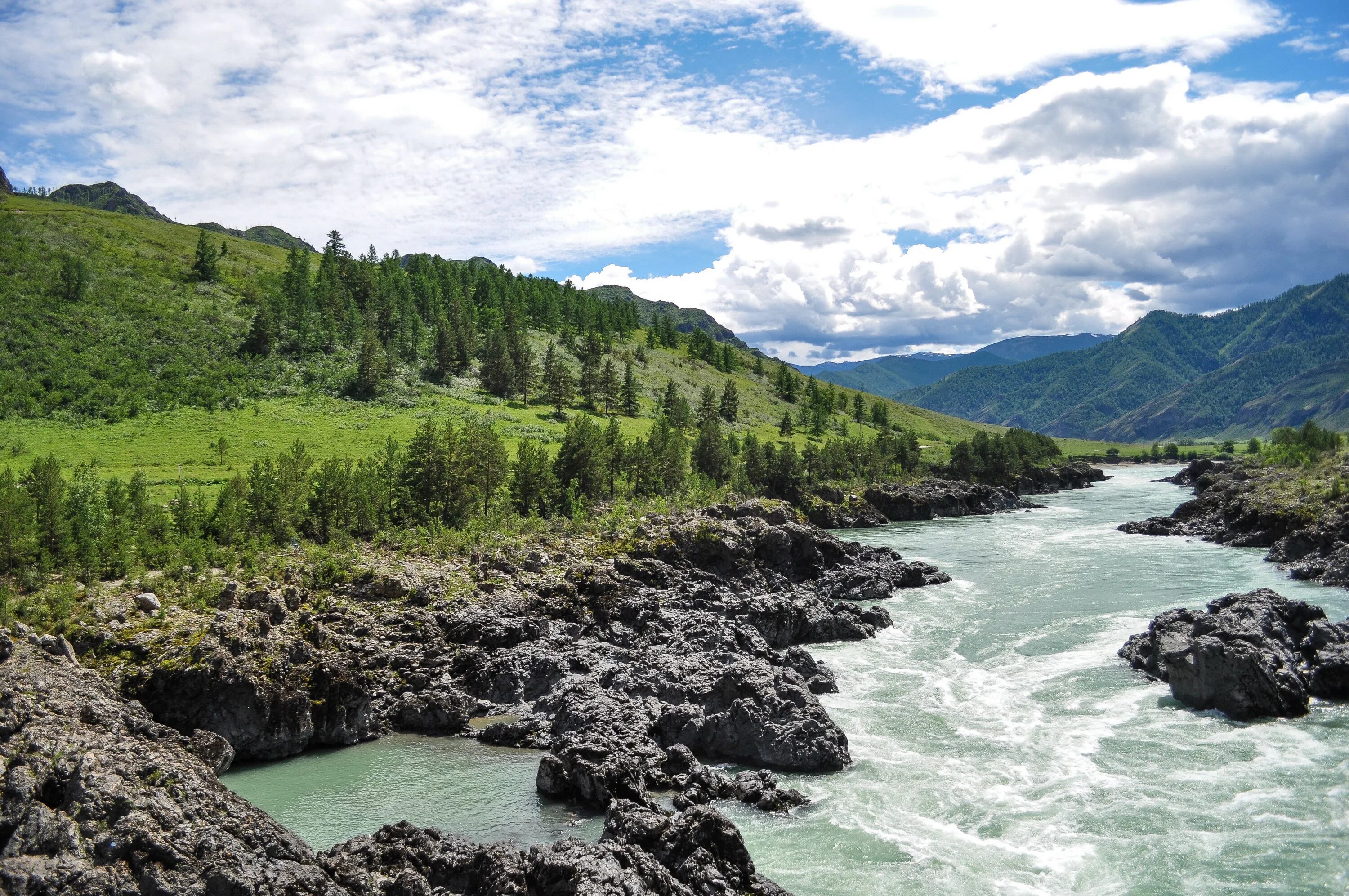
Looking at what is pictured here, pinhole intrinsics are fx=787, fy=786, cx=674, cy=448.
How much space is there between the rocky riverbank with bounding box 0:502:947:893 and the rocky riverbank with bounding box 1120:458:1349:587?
36395mm

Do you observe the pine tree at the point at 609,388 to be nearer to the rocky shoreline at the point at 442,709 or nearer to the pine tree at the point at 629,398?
the pine tree at the point at 629,398

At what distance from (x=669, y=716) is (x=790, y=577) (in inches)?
1155

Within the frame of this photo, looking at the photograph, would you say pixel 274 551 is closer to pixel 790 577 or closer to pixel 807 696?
pixel 807 696

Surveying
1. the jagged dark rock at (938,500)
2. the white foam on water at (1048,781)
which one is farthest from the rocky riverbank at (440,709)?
the jagged dark rock at (938,500)

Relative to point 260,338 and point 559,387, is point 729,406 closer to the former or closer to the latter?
point 559,387

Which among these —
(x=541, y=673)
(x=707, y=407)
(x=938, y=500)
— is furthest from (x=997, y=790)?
(x=707, y=407)

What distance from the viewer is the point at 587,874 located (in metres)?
17.5

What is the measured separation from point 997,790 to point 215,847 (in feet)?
72.2

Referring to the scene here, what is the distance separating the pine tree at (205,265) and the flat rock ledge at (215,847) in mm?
130152

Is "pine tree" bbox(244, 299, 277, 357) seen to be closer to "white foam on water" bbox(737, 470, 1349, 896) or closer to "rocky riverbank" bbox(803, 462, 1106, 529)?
"rocky riverbank" bbox(803, 462, 1106, 529)

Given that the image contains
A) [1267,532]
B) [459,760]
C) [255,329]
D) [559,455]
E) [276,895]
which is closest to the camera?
[276,895]

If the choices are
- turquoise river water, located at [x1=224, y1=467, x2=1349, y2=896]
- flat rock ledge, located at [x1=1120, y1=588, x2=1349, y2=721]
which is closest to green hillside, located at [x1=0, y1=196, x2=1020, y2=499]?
turquoise river water, located at [x1=224, y1=467, x2=1349, y2=896]

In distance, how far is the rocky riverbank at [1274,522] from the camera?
5734 cm

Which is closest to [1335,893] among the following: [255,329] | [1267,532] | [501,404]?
[1267,532]
